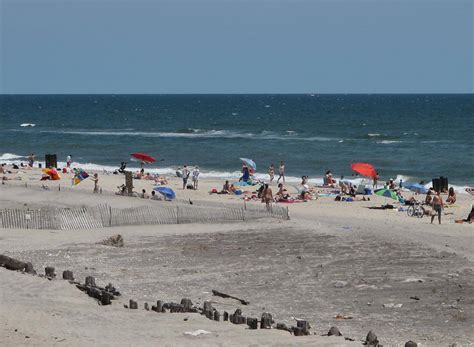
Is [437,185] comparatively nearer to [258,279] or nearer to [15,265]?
[258,279]

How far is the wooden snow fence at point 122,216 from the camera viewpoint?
91.9ft

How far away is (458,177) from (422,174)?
2.60 meters

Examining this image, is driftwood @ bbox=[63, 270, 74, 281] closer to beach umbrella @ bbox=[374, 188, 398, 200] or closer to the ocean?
beach umbrella @ bbox=[374, 188, 398, 200]

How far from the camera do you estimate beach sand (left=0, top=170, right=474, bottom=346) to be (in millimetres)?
15570

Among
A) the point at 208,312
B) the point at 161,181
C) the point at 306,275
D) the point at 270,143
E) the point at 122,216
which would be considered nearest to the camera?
the point at 208,312

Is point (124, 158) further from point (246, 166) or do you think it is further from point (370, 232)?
point (370, 232)

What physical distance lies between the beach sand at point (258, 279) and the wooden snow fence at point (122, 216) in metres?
0.80

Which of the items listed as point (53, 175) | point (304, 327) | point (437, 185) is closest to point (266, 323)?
point (304, 327)

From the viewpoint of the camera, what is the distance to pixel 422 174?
2133 inches

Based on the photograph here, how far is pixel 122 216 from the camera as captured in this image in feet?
96.2

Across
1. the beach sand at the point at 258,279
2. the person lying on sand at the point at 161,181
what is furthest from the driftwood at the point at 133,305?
the person lying on sand at the point at 161,181

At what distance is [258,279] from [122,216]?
353 inches

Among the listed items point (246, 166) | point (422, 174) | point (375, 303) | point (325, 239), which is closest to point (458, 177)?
point (422, 174)

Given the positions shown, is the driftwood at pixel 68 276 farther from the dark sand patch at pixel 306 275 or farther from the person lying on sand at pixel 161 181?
the person lying on sand at pixel 161 181
